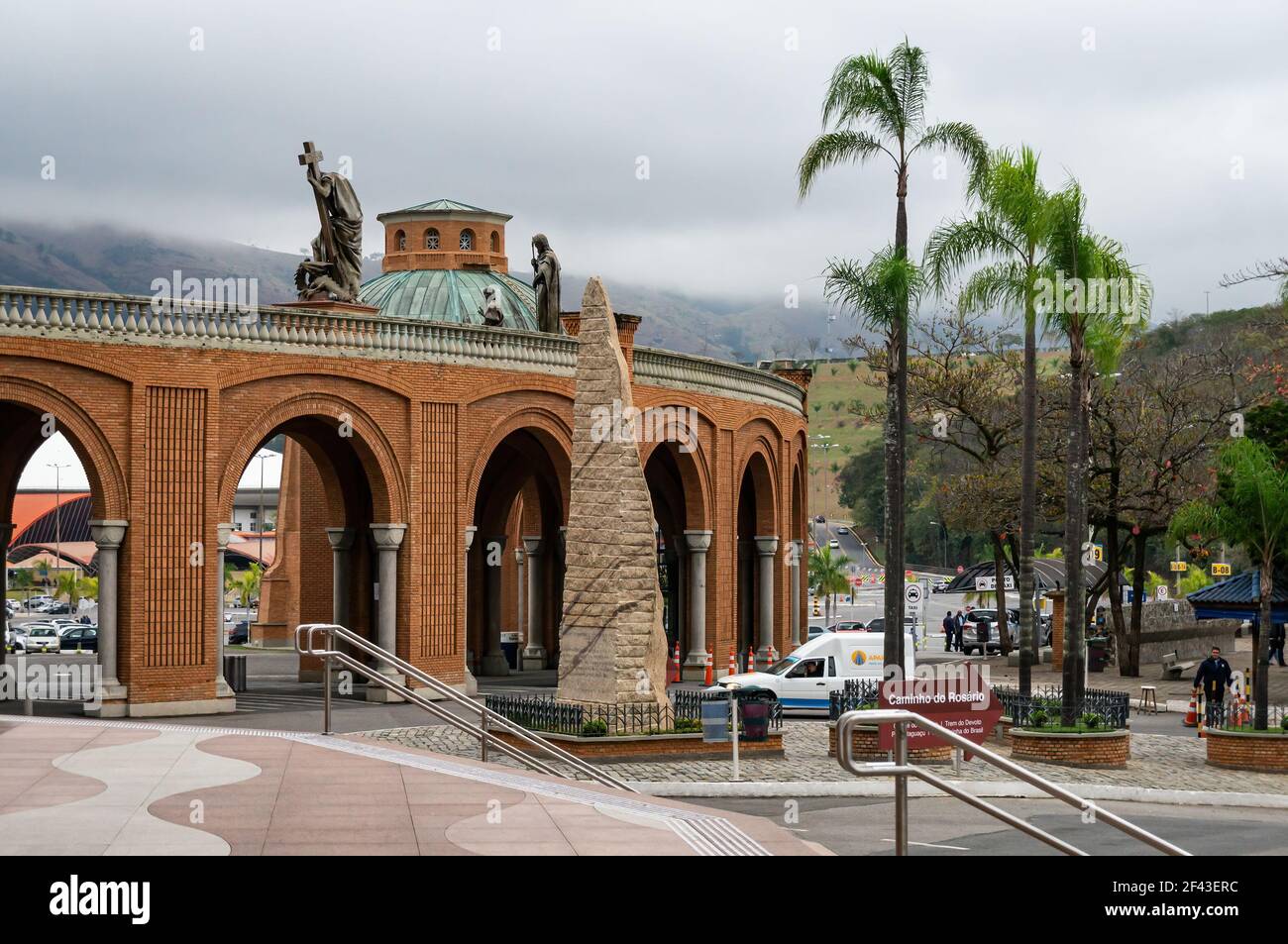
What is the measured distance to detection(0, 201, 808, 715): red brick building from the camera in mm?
27391

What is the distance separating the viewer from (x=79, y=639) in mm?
58719

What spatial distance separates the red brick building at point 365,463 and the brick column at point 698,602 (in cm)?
6

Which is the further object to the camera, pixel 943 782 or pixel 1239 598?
pixel 1239 598

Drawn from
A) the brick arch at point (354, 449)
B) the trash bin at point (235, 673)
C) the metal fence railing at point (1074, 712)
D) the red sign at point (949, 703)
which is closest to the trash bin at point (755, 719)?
the red sign at point (949, 703)

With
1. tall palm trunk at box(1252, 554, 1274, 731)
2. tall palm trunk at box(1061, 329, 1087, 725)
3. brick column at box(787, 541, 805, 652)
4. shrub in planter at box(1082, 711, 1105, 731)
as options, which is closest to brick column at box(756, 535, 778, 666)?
brick column at box(787, 541, 805, 652)

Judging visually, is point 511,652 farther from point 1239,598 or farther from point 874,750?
point 874,750

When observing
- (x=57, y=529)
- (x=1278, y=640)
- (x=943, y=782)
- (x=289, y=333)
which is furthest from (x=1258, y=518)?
(x=57, y=529)

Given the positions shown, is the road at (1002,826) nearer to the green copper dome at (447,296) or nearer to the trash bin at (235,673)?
the trash bin at (235,673)

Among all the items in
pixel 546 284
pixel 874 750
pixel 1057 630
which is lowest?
pixel 874 750

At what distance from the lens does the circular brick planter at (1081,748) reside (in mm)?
23703

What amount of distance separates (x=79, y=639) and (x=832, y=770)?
4295 centimetres

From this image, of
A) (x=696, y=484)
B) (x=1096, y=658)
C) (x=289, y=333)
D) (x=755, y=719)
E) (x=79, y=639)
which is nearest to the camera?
(x=755, y=719)

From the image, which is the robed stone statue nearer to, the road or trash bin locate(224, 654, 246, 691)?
trash bin locate(224, 654, 246, 691)

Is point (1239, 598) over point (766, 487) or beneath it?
beneath
